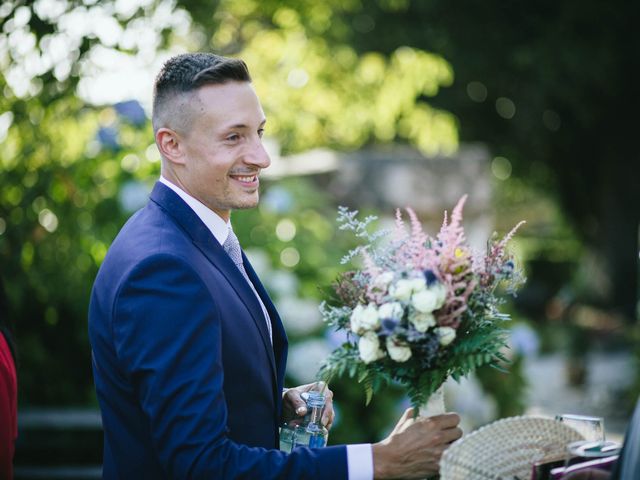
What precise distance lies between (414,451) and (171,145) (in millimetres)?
1081

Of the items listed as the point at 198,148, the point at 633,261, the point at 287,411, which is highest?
the point at 198,148

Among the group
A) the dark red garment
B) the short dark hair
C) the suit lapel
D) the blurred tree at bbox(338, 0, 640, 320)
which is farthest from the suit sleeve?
the blurred tree at bbox(338, 0, 640, 320)

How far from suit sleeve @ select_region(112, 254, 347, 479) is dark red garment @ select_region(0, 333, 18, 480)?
70 centimetres

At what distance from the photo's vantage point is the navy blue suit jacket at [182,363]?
2.13 metres

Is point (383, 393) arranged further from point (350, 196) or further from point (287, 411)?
point (287, 411)

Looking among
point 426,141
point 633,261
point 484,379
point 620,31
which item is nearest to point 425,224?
point 484,379

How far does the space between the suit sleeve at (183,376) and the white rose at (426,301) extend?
446 mm

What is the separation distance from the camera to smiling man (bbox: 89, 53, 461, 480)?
2141 millimetres

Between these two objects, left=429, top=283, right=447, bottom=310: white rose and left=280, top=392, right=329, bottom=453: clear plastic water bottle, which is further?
left=280, top=392, right=329, bottom=453: clear plastic water bottle

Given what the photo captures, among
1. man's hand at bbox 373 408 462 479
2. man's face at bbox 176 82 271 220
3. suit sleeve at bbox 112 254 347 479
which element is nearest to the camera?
suit sleeve at bbox 112 254 347 479

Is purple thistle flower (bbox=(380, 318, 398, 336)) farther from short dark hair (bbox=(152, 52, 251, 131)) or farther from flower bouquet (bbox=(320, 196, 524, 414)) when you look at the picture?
short dark hair (bbox=(152, 52, 251, 131))

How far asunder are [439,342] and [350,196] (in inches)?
212

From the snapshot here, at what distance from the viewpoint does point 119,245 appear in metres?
2.41

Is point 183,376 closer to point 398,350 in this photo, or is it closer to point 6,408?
point 398,350
